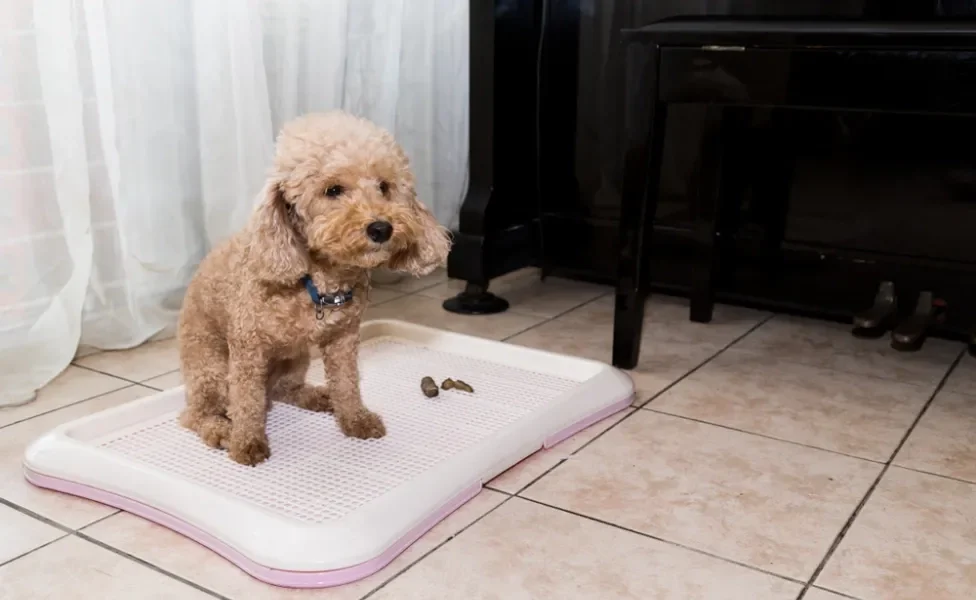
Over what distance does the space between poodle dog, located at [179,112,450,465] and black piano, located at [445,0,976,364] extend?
72cm

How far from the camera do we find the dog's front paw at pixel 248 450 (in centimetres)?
129

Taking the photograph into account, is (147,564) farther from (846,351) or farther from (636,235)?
(846,351)

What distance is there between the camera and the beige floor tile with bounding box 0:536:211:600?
1018 mm

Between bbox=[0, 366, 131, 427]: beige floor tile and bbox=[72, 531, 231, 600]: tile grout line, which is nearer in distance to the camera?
bbox=[72, 531, 231, 600]: tile grout line

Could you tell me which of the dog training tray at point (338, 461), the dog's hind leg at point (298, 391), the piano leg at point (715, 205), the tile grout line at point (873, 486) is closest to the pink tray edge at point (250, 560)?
the dog training tray at point (338, 461)

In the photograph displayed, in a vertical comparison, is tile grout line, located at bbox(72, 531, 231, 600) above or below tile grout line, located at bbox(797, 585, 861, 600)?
below

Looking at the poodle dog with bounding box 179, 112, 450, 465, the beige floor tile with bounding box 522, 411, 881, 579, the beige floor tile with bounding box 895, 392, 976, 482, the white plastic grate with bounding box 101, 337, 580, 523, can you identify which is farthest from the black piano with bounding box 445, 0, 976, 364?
the poodle dog with bounding box 179, 112, 450, 465

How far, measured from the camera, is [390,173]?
1.19 metres

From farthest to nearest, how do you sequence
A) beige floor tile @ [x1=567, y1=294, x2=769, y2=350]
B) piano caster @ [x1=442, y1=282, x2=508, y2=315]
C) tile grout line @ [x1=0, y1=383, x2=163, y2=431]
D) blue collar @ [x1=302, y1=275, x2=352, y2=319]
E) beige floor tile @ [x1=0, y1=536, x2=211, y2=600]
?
piano caster @ [x1=442, y1=282, x2=508, y2=315]
beige floor tile @ [x1=567, y1=294, x2=769, y2=350]
tile grout line @ [x1=0, y1=383, x2=163, y2=431]
blue collar @ [x1=302, y1=275, x2=352, y2=319]
beige floor tile @ [x1=0, y1=536, x2=211, y2=600]

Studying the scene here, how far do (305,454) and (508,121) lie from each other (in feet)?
3.38

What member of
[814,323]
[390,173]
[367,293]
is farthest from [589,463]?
[814,323]

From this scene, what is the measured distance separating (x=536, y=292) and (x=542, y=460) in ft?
3.19

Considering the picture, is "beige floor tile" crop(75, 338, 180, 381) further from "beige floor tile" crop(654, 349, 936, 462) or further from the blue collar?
"beige floor tile" crop(654, 349, 936, 462)

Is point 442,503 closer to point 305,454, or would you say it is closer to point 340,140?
point 305,454
